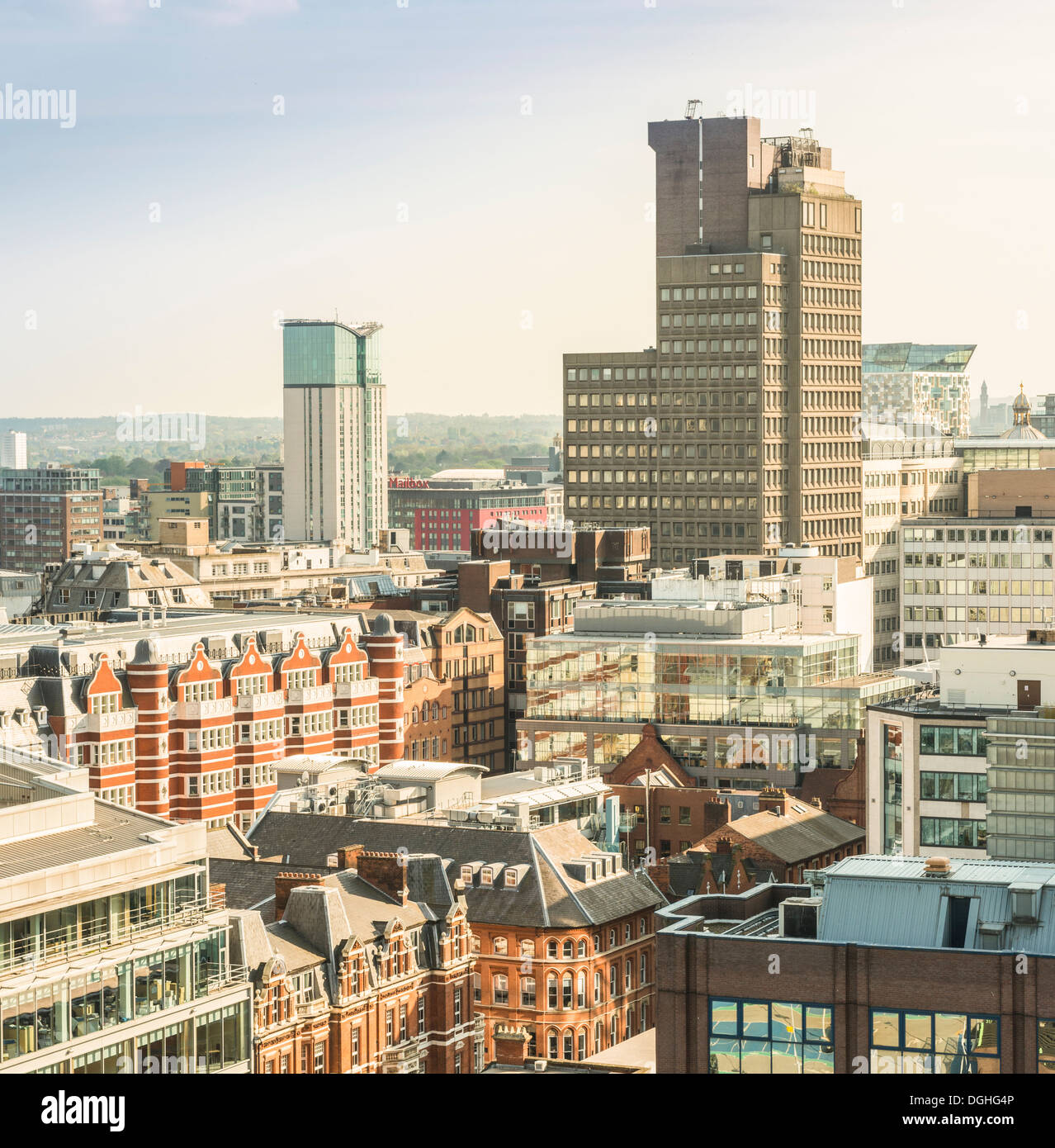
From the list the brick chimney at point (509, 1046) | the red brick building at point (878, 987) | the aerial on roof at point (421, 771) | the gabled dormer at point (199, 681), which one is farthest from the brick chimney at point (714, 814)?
the red brick building at point (878, 987)

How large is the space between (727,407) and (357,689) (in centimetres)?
8245

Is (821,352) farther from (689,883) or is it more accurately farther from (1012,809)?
(1012,809)

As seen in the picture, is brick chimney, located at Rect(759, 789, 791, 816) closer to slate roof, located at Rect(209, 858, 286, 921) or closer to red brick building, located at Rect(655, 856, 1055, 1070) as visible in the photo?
slate roof, located at Rect(209, 858, 286, 921)

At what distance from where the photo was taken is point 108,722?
330ft

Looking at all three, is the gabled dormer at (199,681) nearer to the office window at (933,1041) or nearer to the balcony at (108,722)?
the balcony at (108,722)

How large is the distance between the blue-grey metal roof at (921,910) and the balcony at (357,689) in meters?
69.9

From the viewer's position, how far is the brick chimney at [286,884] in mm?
71938

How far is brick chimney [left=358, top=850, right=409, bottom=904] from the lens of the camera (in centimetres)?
7494

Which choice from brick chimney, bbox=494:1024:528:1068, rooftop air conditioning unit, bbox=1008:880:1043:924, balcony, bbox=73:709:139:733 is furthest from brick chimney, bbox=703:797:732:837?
rooftop air conditioning unit, bbox=1008:880:1043:924

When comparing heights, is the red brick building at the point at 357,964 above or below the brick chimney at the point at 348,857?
below

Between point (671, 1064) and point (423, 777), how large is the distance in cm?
5030

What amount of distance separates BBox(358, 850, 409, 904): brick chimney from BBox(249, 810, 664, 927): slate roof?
7.34 ft
